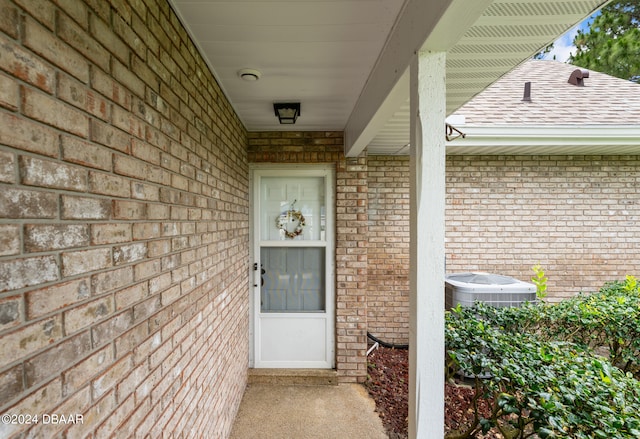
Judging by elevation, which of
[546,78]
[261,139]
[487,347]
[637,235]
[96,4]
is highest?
[546,78]

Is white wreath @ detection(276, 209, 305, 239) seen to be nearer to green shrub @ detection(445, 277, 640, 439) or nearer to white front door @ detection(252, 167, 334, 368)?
white front door @ detection(252, 167, 334, 368)

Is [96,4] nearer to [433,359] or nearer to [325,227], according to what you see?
[433,359]

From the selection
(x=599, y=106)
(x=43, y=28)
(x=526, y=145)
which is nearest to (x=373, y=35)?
(x=43, y=28)

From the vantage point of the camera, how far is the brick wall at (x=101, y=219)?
25.9 inches

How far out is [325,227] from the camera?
3.44 metres

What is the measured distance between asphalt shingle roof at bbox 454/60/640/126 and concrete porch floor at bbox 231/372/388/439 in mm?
3300

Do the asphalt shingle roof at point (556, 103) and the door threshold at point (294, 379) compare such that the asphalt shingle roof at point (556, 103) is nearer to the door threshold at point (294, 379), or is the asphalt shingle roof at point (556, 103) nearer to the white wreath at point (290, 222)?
the white wreath at point (290, 222)

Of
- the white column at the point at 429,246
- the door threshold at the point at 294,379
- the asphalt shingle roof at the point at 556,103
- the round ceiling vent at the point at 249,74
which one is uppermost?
the asphalt shingle roof at the point at 556,103

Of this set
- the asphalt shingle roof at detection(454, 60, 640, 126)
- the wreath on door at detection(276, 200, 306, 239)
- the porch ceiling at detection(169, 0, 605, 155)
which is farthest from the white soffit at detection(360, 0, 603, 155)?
the asphalt shingle roof at detection(454, 60, 640, 126)

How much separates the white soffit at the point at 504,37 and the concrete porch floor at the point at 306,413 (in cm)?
269

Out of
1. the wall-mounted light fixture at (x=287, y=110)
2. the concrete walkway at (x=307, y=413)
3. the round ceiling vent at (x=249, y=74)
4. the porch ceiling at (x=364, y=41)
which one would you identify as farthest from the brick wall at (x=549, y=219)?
the round ceiling vent at (x=249, y=74)

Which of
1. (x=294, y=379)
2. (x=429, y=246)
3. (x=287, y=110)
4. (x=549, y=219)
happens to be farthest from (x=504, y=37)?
(x=549, y=219)

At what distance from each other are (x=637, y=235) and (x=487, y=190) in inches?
82.7

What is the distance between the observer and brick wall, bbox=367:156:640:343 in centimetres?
409
